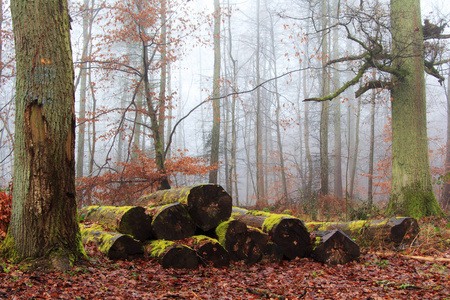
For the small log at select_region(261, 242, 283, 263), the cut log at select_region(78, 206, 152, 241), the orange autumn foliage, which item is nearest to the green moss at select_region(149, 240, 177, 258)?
the cut log at select_region(78, 206, 152, 241)

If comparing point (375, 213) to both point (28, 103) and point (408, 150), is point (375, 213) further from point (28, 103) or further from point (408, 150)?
point (28, 103)

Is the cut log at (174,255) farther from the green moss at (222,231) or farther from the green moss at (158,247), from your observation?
the green moss at (222,231)

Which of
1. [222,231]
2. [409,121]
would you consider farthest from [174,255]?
[409,121]

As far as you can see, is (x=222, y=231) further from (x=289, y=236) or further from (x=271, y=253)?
(x=289, y=236)

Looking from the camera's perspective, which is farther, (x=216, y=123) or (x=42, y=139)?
(x=216, y=123)

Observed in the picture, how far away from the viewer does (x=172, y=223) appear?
5.93 meters

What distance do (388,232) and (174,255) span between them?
14.0 feet

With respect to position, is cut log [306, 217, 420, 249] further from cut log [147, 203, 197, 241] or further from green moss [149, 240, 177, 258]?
green moss [149, 240, 177, 258]

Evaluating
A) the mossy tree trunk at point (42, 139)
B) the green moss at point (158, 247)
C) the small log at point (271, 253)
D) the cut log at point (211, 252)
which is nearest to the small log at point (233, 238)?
the cut log at point (211, 252)

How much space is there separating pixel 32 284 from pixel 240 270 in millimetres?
3214

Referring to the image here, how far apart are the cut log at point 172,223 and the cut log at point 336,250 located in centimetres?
248

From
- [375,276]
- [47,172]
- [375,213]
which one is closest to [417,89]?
[375,213]

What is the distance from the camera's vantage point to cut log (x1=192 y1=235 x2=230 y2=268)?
563cm

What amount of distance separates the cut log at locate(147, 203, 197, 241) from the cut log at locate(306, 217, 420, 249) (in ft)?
11.8
